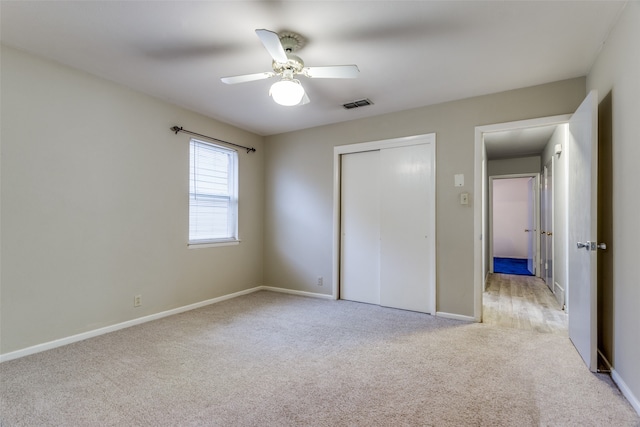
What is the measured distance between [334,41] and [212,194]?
2.66 meters

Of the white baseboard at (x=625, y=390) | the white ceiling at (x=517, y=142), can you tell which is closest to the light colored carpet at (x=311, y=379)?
the white baseboard at (x=625, y=390)

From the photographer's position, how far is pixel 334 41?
249cm

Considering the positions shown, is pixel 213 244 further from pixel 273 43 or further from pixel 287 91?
pixel 273 43

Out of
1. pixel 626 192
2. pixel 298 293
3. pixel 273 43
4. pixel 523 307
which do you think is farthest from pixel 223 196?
pixel 523 307

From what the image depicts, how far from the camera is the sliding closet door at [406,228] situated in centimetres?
387

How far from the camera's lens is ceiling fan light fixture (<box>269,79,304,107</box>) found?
2.32m

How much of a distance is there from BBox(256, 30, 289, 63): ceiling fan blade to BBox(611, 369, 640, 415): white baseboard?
2.98m

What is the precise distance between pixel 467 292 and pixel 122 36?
3976 millimetres

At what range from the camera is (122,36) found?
2.41m

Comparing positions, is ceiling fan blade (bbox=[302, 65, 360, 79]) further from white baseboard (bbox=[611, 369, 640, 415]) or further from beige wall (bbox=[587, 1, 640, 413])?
white baseboard (bbox=[611, 369, 640, 415])

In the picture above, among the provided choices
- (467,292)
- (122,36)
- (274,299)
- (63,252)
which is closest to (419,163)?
(467,292)

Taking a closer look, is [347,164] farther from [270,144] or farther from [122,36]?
[122,36]

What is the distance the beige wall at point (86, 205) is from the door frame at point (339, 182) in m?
1.76

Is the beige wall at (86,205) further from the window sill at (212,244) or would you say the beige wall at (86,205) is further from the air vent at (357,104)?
A: the air vent at (357,104)
